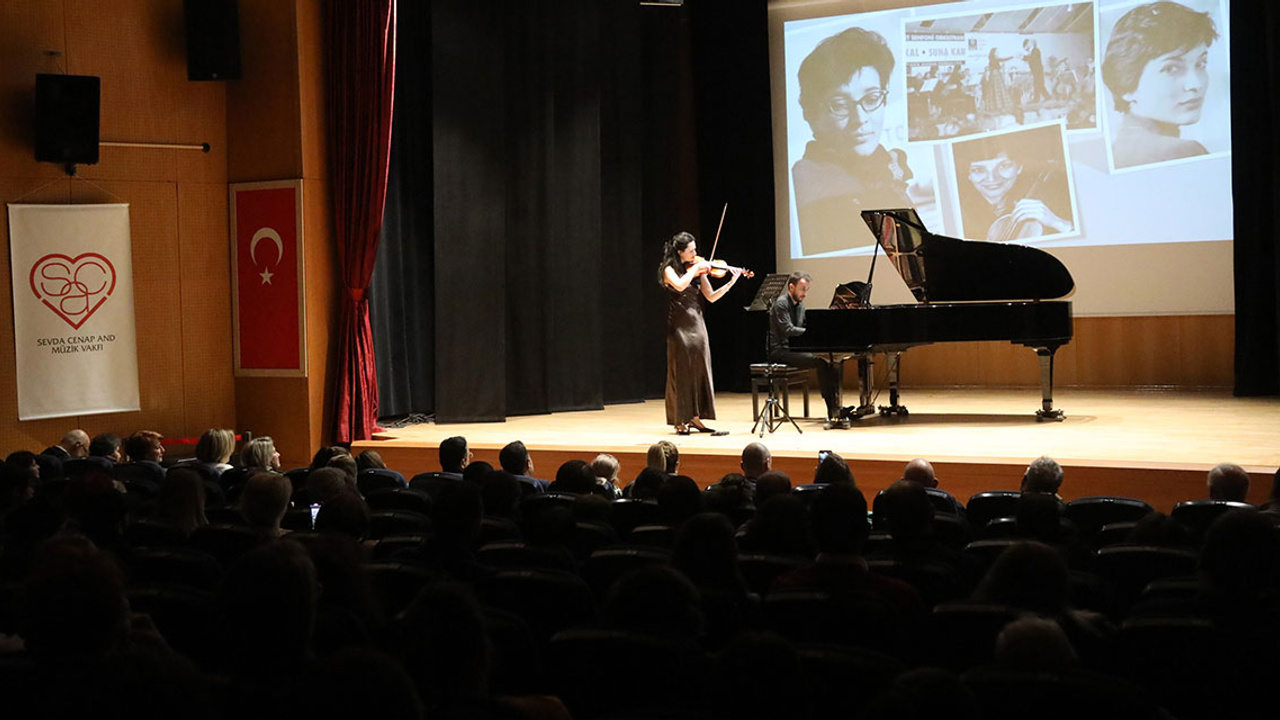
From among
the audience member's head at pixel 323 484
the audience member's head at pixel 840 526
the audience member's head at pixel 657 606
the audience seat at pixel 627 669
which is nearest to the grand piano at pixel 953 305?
the audience member's head at pixel 323 484

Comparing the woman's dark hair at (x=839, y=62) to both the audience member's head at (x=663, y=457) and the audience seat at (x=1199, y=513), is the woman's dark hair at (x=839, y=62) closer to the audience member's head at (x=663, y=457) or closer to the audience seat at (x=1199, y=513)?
the audience member's head at (x=663, y=457)

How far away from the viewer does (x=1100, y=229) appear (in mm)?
10648

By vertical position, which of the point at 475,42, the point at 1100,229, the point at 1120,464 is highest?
the point at 475,42

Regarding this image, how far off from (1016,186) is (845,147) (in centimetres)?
163

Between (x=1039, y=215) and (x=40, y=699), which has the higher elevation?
(x=1039, y=215)

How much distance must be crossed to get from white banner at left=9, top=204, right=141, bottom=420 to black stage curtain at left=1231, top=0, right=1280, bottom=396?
8.54 meters

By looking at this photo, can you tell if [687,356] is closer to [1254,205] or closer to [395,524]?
[395,524]

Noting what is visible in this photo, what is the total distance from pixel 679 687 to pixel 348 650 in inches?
29.7

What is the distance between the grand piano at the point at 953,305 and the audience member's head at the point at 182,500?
16.7 feet

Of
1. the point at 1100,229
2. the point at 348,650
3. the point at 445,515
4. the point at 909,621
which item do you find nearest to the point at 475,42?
the point at 1100,229

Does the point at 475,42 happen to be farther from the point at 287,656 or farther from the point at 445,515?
the point at 287,656

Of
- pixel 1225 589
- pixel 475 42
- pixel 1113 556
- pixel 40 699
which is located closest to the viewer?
pixel 40 699

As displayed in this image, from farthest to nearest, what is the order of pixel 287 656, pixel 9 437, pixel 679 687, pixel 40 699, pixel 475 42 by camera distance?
pixel 475 42 < pixel 9 437 < pixel 679 687 < pixel 287 656 < pixel 40 699

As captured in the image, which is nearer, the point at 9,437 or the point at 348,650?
the point at 348,650
